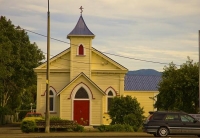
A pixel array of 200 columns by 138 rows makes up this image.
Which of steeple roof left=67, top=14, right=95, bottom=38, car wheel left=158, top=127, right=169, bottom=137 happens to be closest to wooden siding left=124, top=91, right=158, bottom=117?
steeple roof left=67, top=14, right=95, bottom=38

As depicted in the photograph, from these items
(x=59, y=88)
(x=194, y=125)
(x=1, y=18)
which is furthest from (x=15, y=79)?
(x=194, y=125)

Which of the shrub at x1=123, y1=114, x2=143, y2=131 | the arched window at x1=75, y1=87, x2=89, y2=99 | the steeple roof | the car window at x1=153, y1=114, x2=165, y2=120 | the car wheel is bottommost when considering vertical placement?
the car wheel

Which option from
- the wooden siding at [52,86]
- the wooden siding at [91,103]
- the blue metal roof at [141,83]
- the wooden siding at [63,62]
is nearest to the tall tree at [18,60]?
the wooden siding at [52,86]

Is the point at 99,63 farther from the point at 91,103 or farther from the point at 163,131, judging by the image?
the point at 163,131

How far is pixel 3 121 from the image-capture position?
6250cm

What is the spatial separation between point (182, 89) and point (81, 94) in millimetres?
10624

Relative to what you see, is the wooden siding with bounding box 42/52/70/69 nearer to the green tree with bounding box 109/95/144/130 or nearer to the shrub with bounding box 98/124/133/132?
the green tree with bounding box 109/95/144/130

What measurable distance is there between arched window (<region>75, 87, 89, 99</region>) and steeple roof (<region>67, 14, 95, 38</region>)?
5.56 meters

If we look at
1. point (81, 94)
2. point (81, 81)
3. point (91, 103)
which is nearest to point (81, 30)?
point (81, 81)

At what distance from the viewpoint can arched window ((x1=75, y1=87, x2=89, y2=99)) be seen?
52.8 meters

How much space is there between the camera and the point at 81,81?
52625mm

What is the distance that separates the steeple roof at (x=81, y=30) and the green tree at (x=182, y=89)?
31.8 feet

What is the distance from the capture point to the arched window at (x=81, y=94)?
52812mm

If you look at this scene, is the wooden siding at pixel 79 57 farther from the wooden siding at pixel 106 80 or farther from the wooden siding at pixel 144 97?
the wooden siding at pixel 144 97
